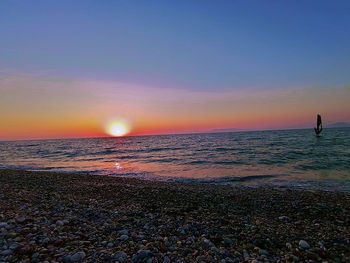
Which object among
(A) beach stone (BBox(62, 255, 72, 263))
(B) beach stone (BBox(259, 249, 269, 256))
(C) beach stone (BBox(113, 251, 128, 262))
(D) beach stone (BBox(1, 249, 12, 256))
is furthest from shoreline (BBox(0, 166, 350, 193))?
(D) beach stone (BBox(1, 249, 12, 256))

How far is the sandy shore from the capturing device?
13.1 feet

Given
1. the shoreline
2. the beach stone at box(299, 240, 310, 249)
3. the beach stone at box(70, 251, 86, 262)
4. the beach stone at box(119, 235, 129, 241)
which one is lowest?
the shoreline

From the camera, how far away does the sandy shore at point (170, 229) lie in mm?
3988

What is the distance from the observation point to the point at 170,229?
5297 mm

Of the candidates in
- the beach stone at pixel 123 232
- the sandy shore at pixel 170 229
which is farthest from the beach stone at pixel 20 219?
the beach stone at pixel 123 232

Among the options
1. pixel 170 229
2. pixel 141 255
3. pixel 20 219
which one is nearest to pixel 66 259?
pixel 141 255

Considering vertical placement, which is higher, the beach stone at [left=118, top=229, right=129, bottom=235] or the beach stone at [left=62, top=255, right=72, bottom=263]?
the beach stone at [left=62, top=255, right=72, bottom=263]

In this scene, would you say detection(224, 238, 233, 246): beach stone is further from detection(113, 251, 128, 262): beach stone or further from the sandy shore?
detection(113, 251, 128, 262): beach stone

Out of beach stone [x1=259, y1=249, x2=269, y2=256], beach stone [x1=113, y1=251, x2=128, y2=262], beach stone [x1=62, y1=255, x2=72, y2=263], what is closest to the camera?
beach stone [x1=62, y1=255, x2=72, y2=263]

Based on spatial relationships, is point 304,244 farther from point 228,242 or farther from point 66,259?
point 66,259

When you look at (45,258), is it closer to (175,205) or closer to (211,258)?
(211,258)

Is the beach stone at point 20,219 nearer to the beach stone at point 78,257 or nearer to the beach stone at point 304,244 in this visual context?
the beach stone at point 78,257

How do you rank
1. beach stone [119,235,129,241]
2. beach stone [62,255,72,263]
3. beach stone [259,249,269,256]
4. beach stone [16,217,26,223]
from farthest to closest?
1. beach stone [16,217,26,223]
2. beach stone [119,235,129,241]
3. beach stone [259,249,269,256]
4. beach stone [62,255,72,263]

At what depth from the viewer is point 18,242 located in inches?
161
